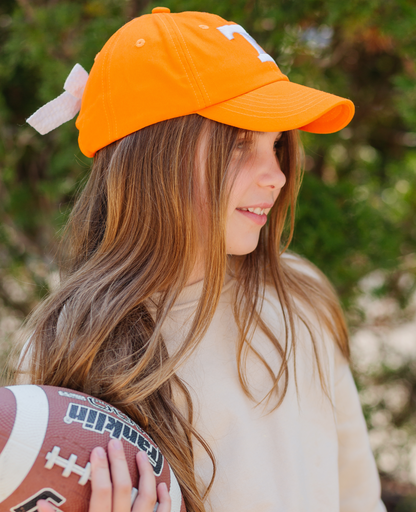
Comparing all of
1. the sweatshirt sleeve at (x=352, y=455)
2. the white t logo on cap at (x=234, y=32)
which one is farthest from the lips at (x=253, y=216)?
the sweatshirt sleeve at (x=352, y=455)

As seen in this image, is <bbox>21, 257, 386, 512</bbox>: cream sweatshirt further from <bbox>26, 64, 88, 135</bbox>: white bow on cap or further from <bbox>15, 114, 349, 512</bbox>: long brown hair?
<bbox>26, 64, 88, 135</bbox>: white bow on cap

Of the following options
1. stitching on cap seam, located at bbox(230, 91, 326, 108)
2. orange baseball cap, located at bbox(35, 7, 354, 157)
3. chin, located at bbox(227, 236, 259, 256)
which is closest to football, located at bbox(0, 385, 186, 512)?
chin, located at bbox(227, 236, 259, 256)

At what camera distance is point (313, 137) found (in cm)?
242

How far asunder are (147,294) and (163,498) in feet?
1.75

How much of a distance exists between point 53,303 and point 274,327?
70 cm

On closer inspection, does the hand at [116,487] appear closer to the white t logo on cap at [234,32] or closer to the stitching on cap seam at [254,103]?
the stitching on cap seam at [254,103]

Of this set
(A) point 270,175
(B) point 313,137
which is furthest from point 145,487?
(B) point 313,137

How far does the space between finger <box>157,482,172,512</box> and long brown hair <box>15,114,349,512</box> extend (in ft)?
0.50

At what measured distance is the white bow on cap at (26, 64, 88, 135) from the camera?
5.26 feet

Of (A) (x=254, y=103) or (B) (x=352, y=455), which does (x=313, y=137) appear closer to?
(A) (x=254, y=103)

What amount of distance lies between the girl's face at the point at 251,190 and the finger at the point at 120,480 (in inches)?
26.6

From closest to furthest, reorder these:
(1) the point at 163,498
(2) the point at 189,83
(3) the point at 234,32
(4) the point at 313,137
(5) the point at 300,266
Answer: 1. (1) the point at 163,498
2. (2) the point at 189,83
3. (3) the point at 234,32
4. (5) the point at 300,266
5. (4) the point at 313,137

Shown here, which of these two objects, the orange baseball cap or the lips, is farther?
the lips

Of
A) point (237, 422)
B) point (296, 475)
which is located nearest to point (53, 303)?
point (237, 422)
